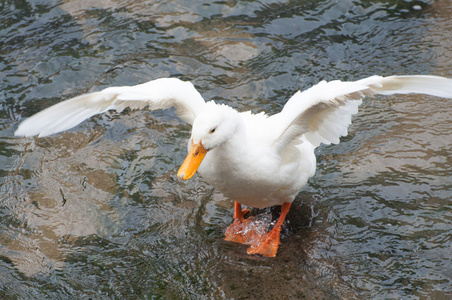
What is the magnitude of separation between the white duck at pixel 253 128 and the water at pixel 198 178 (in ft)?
1.86

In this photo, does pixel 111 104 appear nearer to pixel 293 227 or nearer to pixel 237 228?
pixel 237 228

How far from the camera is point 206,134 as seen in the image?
13.8ft

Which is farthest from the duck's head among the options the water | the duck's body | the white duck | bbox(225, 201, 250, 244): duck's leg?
bbox(225, 201, 250, 244): duck's leg

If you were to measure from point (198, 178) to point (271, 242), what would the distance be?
1.45 metres

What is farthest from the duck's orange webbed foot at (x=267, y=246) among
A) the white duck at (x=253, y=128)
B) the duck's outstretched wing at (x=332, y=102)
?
the duck's outstretched wing at (x=332, y=102)

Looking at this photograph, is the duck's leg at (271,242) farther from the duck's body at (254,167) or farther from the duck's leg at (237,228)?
the duck's body at (254,167)

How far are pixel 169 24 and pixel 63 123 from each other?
432 centimetres

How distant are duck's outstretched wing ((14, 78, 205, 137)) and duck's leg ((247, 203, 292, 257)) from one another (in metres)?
1.38

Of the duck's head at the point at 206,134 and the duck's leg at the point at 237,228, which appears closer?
the duck's head at the point at 206,134

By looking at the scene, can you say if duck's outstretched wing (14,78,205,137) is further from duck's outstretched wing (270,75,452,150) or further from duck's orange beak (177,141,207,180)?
duck's outstretched wing (270,75,452,150)

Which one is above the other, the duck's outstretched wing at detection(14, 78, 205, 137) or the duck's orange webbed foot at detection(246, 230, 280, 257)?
the duck's outstretched wing at detection(14, 78, 205, 137)

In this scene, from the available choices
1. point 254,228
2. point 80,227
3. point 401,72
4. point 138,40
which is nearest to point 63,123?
point 80,227

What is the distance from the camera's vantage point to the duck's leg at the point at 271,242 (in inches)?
195

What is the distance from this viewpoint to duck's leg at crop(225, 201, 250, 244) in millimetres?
5236
